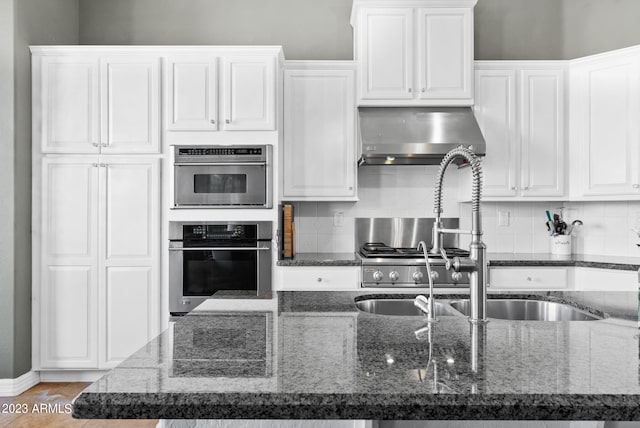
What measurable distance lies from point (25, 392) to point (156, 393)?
9.92 ft

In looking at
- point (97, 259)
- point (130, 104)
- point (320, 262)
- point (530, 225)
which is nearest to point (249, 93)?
point (130, 104)

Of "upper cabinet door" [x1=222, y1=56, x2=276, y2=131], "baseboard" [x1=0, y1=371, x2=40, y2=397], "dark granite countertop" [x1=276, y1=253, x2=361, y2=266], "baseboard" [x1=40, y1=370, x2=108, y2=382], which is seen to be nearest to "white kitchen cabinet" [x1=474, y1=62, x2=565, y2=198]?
"dark granite countertop" [x1=276, y1=253, x2=361, y2=266]

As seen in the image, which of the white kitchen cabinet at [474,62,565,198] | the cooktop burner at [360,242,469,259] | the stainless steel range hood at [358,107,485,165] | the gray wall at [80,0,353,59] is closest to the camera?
the cooktop burner at [360,242,469,259]

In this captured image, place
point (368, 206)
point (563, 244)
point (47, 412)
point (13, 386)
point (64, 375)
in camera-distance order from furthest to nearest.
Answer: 1. point (368, 206)
2. point (563, 244)
3. point (64, 375)
4. point (13, 386)
5. point (47, 412)

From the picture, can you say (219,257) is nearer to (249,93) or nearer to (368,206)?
(249,93)

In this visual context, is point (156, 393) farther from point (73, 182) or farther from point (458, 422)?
point (73, 182)

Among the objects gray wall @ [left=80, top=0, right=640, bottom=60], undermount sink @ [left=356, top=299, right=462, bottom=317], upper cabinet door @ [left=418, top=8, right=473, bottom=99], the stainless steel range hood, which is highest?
gray wall @ [left=80, top=0, right=640, bottom=60]

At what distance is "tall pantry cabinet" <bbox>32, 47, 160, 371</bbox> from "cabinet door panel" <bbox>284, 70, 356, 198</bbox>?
930 mm

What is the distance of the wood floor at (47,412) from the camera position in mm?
2648

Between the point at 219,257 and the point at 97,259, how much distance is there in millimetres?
862

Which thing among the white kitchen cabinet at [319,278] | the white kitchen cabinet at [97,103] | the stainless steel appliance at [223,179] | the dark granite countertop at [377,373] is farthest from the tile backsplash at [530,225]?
the dark granite countertop at [377,373]

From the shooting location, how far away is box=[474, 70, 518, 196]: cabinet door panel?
3.40 metres

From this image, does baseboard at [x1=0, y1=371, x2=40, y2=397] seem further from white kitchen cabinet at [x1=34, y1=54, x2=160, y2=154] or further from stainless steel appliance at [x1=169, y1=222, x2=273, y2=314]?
white kitchen cabinet at [x1=34, y1=54, x2=160, y2=154]

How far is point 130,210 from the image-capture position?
10.4 ft
